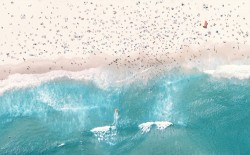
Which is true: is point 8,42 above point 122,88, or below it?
above

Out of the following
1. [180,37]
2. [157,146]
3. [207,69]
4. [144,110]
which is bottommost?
[157,146]

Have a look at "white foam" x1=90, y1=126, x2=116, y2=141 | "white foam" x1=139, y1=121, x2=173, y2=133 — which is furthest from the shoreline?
"white foam" x1=90, y1=126, x2=116, y2=141

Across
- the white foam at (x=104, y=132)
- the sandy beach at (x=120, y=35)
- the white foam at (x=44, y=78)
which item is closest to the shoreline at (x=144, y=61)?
the sandy beach at (x=120, y=35)

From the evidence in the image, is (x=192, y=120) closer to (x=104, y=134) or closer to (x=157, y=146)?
(x=157, y=146)

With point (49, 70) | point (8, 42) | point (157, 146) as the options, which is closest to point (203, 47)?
point (157, 146)

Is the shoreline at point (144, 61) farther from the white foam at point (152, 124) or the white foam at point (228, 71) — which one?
the white foam at point (152, 124)

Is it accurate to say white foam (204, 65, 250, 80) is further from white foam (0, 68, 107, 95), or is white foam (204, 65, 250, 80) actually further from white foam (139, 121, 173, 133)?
white foam (0, 68, 107, 95)

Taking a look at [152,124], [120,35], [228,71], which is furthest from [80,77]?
[228,71]
